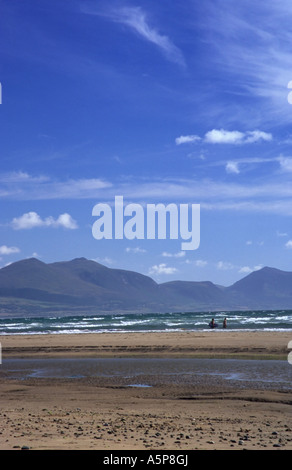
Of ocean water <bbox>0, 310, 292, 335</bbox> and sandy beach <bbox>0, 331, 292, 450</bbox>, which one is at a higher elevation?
sandy beach <bbox>0, 331, 292, 450</bbox>

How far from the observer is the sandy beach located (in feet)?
29.5

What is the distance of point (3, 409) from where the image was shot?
12.9m

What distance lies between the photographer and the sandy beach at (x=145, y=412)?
8992mm

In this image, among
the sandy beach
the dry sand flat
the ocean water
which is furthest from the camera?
the ocean water

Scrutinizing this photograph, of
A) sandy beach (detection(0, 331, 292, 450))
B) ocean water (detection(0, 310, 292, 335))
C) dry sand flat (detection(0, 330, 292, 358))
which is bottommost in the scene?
ocean water (detection(0, 310, 292, 335))

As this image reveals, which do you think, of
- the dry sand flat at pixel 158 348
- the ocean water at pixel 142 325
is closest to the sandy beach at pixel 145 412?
the dry sand flat at pixel 158 348

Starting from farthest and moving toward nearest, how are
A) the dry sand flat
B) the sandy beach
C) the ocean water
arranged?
1. the ocean water
2. the dry sand flat
3. the sandy beach

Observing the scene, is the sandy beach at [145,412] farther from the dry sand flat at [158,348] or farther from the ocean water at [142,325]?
the ocean water at [142,325]

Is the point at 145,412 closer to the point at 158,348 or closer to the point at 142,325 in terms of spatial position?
the point at 158,348

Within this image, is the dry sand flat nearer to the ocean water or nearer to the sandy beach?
the sandy beach

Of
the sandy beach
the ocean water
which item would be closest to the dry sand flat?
the sandy beach

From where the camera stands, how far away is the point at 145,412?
40.4 feet

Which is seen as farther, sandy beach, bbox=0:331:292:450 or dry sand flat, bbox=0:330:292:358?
dry sand flat, bbox=0:330:292:358
